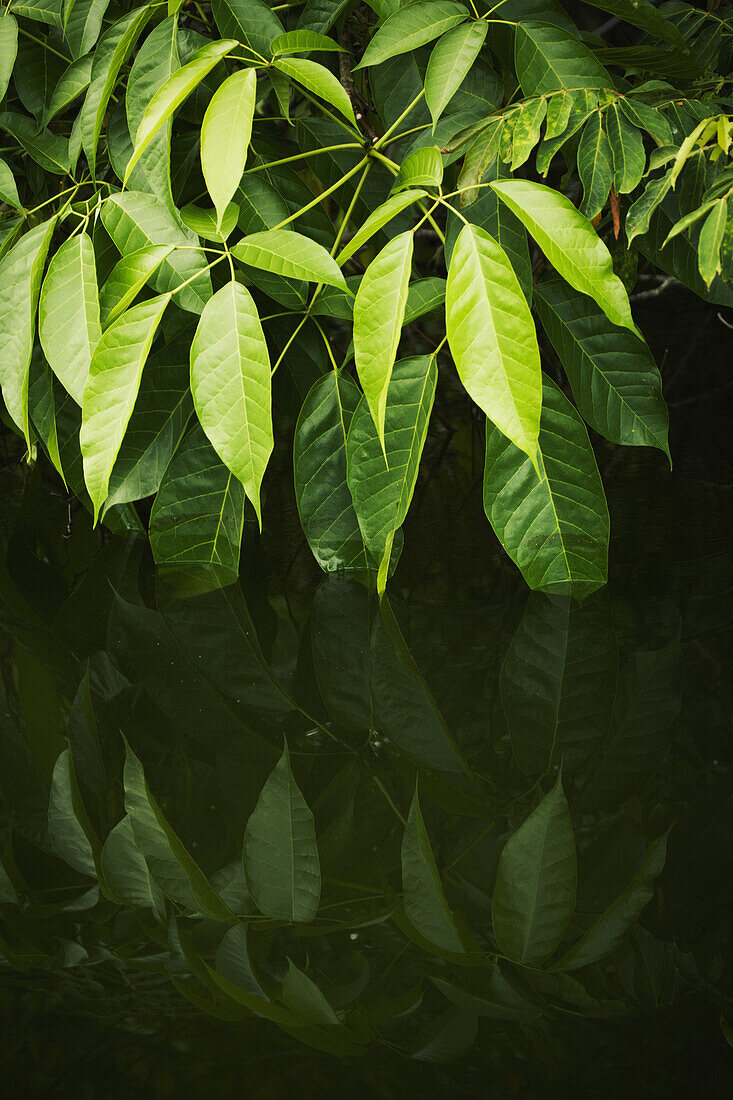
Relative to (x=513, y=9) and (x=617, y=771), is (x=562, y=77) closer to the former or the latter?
(x=513, y=9)

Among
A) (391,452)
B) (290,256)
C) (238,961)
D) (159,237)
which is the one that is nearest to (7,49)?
A: (159,237)

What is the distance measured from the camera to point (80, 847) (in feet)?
1.45

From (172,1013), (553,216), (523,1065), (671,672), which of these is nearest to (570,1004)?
(523,1065)

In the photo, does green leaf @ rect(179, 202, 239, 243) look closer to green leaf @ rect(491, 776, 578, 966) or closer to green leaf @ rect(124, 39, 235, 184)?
green leaf @ rect(124, 39, 235, 184)

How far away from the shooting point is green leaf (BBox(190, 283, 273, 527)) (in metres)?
0.56

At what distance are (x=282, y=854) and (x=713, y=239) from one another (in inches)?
14.7

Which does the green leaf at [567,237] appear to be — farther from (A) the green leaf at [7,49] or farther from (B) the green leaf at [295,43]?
(A) the green leaf at [7,49]

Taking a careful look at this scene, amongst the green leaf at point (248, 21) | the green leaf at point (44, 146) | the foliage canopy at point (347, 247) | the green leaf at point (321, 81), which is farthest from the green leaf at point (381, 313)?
the green leaf at point (44, 146)

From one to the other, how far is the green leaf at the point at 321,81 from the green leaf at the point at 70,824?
0.41m

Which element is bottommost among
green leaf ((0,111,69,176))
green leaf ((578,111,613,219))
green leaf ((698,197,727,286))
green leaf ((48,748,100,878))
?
green leaf ((48,748,100,878))

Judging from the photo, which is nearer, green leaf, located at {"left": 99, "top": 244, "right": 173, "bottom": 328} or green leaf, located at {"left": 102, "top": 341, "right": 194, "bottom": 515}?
green leaf, located at {"left": 99, "top": 244, "right": 173, "bottom": 328}

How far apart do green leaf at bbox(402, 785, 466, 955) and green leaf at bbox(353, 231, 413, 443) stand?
8.6 inches

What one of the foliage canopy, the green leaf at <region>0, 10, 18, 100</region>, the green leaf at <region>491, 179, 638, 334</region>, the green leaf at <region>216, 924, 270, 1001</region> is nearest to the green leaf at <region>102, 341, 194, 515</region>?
the foliage canopy

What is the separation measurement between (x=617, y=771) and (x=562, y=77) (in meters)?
0.42
